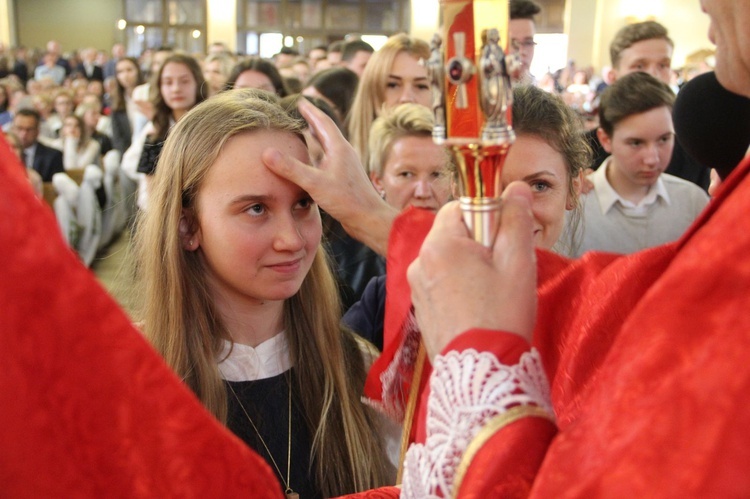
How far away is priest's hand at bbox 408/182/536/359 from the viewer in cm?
79

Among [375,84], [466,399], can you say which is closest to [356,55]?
[375,84]

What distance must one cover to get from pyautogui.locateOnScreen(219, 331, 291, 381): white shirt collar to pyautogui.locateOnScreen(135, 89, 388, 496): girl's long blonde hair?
0.06 ft

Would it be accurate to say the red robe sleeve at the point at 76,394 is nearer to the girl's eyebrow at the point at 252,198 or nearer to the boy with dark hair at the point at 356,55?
the girl's eyebrow at the point at 252,198

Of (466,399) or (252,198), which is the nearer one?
(466,399)

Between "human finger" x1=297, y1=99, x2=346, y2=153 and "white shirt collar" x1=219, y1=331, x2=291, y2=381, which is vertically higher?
"human finger" x1=297, y1=99, x2=346, y2=153

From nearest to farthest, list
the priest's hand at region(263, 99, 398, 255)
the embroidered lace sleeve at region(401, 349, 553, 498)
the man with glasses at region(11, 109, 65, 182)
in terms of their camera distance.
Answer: the embroidered lace sleeve at region(401, 349, 553, 498), the priest's hand at region(263, 99, 398, 255), the man with glasses at region(11, 109, 65, 182)

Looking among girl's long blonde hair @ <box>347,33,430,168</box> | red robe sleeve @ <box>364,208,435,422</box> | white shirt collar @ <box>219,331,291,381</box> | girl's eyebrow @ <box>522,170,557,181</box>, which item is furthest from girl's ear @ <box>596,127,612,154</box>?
red robe sleeve @ <box>364,208,435,422</box>

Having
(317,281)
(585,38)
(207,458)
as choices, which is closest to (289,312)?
(317,281)

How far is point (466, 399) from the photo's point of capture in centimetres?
78

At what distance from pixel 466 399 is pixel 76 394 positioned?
34cm

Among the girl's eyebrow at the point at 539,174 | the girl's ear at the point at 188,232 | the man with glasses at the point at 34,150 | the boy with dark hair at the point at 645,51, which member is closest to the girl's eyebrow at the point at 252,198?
the girl's ear at the point at 188,232

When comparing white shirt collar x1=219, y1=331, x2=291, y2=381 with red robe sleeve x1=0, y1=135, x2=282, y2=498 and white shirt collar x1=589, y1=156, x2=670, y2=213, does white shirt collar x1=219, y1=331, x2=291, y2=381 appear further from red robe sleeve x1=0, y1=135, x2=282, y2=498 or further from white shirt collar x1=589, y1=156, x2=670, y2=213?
white shirt collar x1=589, y1=156, x2=670, y2=213

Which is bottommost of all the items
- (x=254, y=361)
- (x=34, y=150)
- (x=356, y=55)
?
(x=34, y=150)

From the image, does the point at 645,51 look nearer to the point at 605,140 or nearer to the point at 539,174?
the point at 605,140
